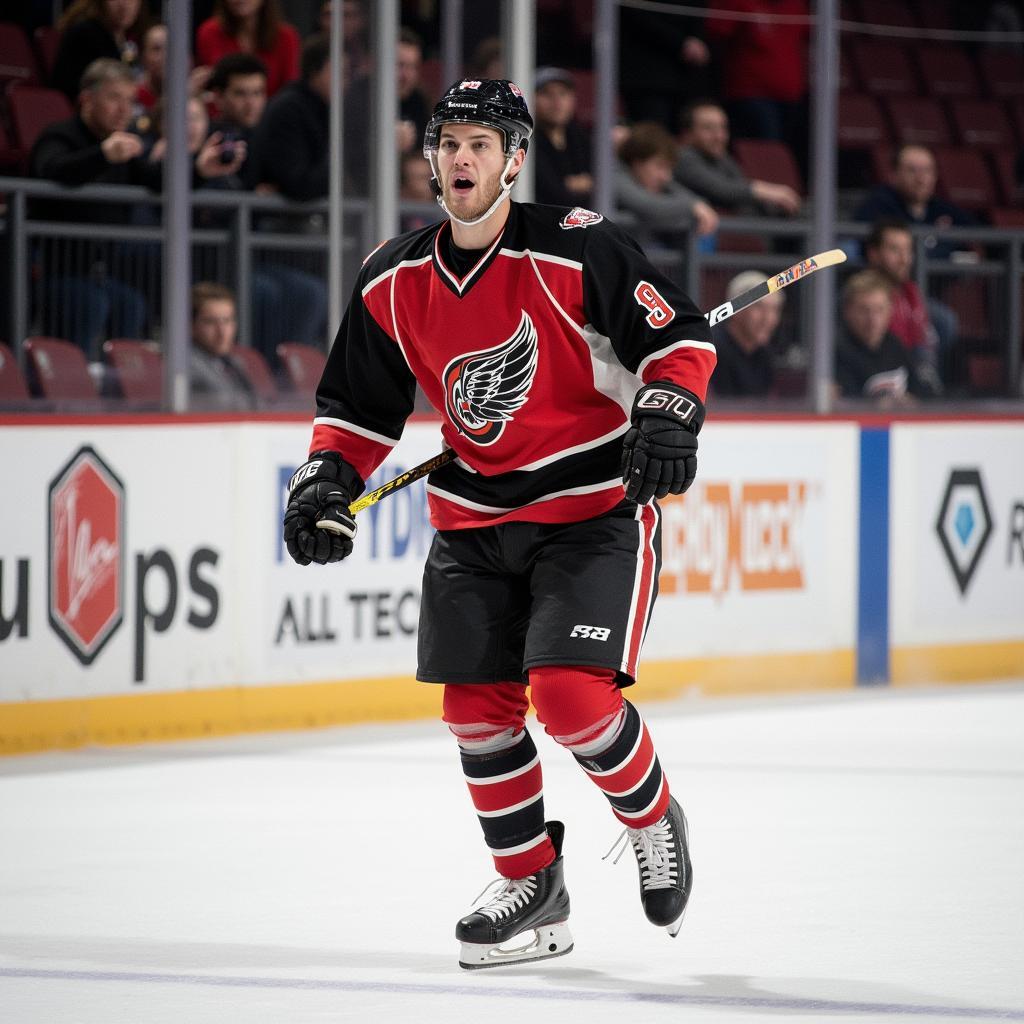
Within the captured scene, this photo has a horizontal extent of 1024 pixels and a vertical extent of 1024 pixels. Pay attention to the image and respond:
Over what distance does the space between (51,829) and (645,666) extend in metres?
2.61

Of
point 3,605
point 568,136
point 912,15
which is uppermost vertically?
point 912,15

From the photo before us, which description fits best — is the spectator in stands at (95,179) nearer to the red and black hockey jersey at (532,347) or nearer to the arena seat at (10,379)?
the arena seat at (10,379)

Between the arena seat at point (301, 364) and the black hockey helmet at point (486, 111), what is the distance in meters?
2.91

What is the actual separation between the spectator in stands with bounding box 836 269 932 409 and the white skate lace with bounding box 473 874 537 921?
14.0ft

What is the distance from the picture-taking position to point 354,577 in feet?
20.5

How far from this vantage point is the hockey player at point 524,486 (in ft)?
10.8

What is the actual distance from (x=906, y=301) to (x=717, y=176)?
31.2 inches

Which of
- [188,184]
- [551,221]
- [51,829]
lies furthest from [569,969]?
[188,184]

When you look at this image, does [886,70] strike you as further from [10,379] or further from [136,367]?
[10,379]

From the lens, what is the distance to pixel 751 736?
6.13 m

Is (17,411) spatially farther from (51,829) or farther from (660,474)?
(660,474)

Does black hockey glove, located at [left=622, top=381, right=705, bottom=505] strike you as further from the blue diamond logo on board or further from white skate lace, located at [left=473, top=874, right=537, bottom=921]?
the blue diamond logo on board

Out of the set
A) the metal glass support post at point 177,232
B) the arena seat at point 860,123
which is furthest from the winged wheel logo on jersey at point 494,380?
the arena seat at point 860,123

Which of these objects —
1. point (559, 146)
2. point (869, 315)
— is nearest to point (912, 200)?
Answer: point (869, 315)
